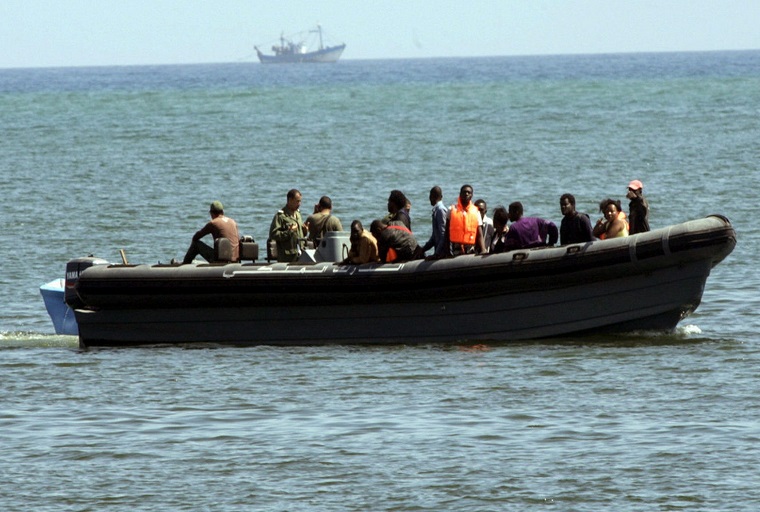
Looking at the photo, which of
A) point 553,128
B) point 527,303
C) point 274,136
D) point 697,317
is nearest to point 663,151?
point 553,128

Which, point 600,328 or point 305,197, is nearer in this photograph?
point 600,328

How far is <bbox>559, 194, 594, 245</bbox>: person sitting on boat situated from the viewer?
45.9 ft

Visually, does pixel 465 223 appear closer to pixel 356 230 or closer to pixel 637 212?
pixel 356 230

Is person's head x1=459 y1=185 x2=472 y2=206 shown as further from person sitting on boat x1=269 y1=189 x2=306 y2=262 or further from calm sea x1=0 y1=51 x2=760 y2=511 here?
person sitting on boat x1=269 y1=189 x2=306 y2=262

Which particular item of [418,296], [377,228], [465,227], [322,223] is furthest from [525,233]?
[322,223]

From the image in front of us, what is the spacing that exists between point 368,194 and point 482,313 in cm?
1646

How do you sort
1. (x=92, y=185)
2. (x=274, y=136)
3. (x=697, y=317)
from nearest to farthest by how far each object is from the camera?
(x=697, y=317) → (x=92, y=185) → (x=274, y=136)

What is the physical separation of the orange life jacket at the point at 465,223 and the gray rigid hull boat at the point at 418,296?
1.37 ft

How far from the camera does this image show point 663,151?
40.5m

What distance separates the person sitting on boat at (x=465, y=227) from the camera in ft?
46.9

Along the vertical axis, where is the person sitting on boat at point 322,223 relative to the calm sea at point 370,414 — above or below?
above

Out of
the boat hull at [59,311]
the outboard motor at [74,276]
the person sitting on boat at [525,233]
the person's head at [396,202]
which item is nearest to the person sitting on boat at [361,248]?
the person's head at [396,202]

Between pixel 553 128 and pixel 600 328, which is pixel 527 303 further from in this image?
pixel 553 128

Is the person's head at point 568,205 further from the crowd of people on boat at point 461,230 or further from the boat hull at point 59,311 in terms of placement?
the boat hull at point 59,311
